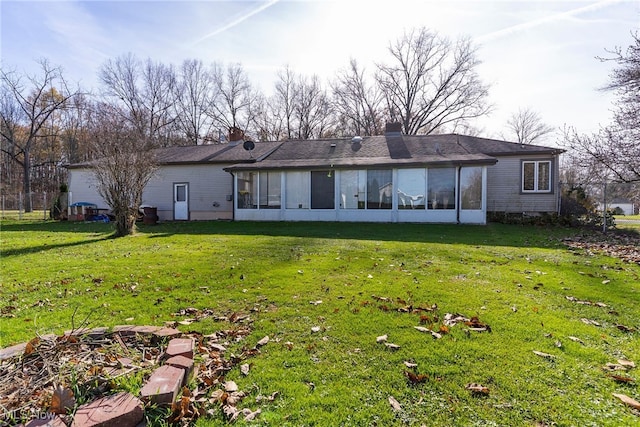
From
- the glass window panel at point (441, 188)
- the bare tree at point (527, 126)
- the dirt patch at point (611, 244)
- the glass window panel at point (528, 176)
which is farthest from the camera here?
the bare tree at point (527, 126)

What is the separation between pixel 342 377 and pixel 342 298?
1.77 meters

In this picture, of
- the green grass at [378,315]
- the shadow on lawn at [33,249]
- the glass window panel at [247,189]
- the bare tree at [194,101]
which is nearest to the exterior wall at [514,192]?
the green grass at [378,315]

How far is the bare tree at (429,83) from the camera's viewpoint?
30.1 m

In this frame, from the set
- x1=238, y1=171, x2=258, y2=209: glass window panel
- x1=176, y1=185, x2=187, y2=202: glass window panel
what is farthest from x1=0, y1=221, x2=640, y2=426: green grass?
x1=176, y1=185, x2=187, y2=202: glass window panel

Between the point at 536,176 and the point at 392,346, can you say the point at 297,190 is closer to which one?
the point at 536,176

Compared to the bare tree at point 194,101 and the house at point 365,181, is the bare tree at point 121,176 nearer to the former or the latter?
the house at point 365,181

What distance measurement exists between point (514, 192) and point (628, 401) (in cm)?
1592

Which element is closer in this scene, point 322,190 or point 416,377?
point 416,377

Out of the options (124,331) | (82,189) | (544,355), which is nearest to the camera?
(544,355)

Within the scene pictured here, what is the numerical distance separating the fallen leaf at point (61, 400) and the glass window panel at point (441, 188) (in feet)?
44.7

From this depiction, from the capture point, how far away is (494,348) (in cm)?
288

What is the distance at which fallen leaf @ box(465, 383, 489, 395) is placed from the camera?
2.27 meters

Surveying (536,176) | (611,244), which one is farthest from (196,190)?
(611,244)

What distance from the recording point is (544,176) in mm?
15758
